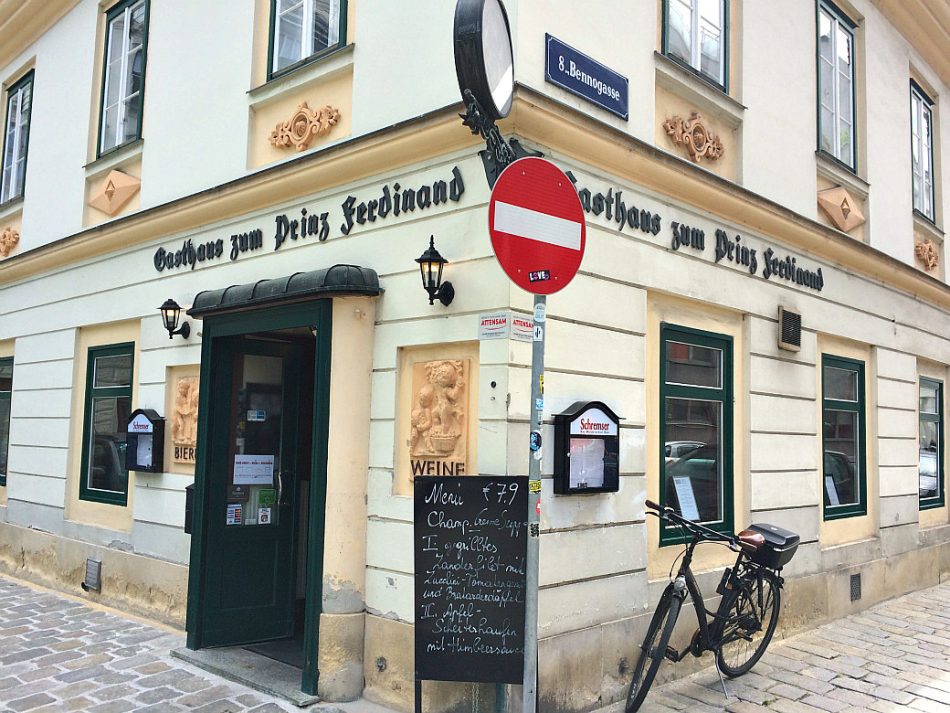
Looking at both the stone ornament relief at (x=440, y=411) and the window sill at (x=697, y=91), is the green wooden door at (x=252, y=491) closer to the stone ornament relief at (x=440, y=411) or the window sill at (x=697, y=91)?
the stone ornament relief at (x=440, y=411)

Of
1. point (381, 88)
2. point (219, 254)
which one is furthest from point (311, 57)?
point (219, 254)

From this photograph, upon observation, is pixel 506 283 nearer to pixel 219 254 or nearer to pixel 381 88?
pixel 381 88

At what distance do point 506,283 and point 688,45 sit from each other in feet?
10.1

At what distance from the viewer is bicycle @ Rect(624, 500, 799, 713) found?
525 cm

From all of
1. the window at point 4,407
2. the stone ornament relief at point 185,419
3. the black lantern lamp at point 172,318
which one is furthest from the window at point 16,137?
the stone ornament relief at point 185,419

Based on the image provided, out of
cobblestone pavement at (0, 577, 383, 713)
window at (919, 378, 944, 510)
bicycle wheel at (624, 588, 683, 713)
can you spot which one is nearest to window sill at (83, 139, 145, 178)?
cobblestone pavement at (0, 577, 383, 713)

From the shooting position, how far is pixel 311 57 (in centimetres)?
635

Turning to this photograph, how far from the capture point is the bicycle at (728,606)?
5.25 metres

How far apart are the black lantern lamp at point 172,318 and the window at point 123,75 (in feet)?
7.00

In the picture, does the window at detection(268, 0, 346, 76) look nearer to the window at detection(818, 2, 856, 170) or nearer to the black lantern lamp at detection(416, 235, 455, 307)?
the black lantern lamp at detection(416, 235, 455, 307)

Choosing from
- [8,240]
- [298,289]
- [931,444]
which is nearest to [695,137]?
[298,289]

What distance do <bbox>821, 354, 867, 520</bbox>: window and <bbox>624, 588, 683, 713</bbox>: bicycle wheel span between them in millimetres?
3405

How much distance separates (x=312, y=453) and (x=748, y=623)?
3.34 meters

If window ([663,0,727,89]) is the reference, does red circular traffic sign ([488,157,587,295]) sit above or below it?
below
